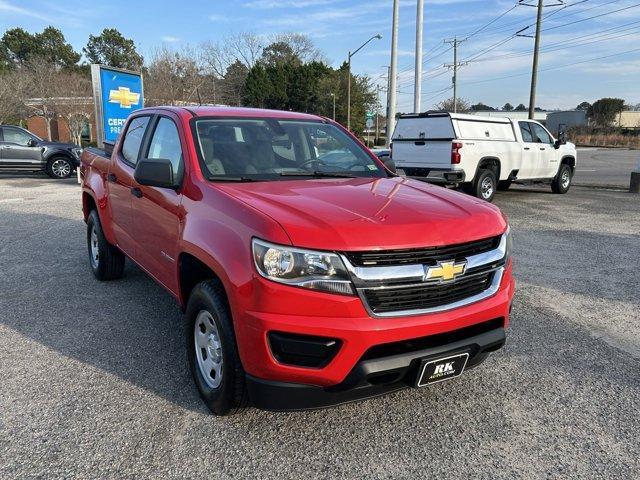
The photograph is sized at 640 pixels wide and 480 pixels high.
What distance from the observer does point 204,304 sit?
110 inches

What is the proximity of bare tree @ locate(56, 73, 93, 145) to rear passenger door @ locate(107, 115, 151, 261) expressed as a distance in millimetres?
33000

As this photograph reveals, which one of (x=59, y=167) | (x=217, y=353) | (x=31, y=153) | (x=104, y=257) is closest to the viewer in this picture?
(x=217, y=353)

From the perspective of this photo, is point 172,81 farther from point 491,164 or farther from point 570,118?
point 570,118

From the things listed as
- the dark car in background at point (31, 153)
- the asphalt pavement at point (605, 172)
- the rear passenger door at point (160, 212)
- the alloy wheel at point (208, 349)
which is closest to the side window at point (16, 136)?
the dark car in background at point (31, 153)

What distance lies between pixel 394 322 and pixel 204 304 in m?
1.08

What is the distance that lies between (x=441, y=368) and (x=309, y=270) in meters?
0.86

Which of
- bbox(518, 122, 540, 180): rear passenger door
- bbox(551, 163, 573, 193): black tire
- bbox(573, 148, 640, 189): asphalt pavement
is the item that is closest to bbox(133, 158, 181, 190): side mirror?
bbox(518, 122, 540, 180): rear passenger door

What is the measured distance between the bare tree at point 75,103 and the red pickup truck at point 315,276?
115 ft

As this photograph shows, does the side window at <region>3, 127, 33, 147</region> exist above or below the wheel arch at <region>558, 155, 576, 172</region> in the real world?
above

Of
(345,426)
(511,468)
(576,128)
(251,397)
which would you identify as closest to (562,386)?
(511,468)

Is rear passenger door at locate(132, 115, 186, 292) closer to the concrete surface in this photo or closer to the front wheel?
the concrete surface

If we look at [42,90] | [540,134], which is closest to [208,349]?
[540,134]

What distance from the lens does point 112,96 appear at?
1552 centimetres

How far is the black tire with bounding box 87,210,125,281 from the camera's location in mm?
5303
